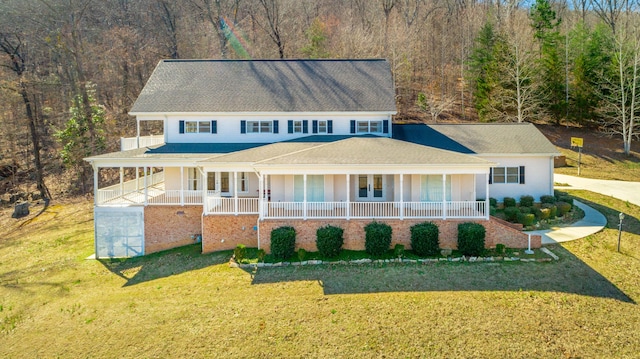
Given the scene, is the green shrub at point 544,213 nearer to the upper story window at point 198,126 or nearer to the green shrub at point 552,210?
the green shrub at point 552,210

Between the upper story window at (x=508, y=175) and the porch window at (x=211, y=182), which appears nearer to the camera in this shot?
the porch window at (x=211, y=182)

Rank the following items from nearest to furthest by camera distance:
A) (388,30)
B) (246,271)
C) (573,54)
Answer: (246,271)
(573,54)
(388,30)

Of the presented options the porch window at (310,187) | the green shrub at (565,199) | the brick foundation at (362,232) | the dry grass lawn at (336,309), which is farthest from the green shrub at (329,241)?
the green shrub at (565,199)

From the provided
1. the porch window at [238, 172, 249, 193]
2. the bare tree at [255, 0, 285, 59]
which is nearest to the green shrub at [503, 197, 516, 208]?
the porch window at [238, 172, 249, 193]

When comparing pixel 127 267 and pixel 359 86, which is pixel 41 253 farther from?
pixel 359 86

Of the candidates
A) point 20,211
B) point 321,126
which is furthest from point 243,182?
point 20,211

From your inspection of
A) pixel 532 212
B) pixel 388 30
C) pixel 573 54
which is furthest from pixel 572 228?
pixel 388 30
